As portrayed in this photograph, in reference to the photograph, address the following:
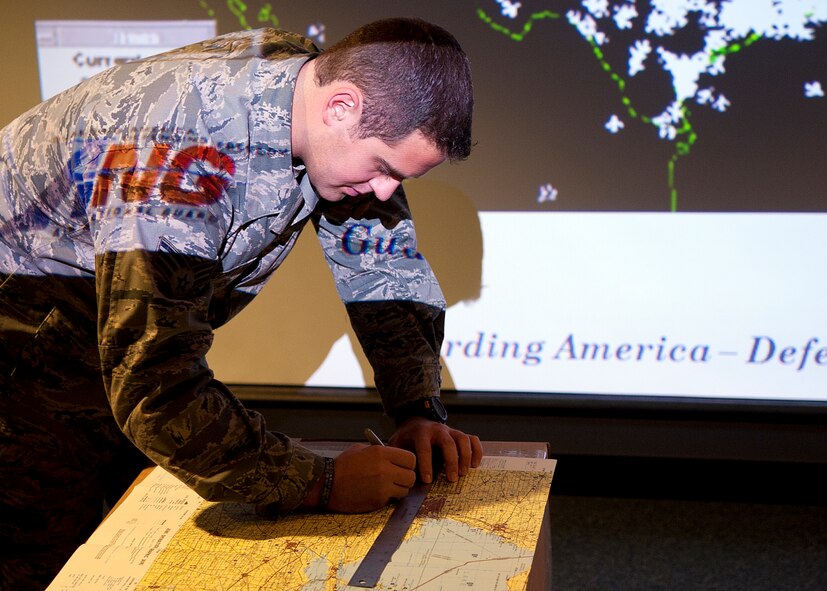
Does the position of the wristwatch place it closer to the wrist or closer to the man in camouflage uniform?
the man in camouflage uniform

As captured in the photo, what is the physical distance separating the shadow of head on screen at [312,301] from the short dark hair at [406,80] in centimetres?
112

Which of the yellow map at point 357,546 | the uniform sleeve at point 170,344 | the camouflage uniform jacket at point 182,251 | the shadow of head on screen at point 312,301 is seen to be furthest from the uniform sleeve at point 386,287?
the shadow of head on screen at point 312,301

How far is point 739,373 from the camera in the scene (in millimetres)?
2281

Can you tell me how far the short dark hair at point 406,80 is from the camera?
1112 millimetres

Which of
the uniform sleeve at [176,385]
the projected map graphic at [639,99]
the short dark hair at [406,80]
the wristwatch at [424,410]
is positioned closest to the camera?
the uniform sleeve at [176,385]

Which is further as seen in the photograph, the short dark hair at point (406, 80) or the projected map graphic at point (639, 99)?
the projected map graphic at point (639, 99)

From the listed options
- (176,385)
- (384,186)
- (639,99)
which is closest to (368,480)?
(176,385)

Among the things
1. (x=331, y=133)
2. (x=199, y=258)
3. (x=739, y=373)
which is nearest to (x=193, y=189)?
(x=199, y=258)

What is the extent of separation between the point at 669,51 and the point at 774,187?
0.41 meters

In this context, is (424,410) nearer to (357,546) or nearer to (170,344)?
(357,546)

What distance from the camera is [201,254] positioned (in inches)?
40.4

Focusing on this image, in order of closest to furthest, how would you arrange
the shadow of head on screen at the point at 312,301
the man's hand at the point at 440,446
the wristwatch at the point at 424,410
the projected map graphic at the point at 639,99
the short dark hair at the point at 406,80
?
1. the short dark hair at the point at 406,80
2. the man's hand at the point at 440,446
3. the wristwatch at the point at 424,410
4. the projected map graphic at the point at 639,99
5. the shadow of head on screen at the point at 312,301

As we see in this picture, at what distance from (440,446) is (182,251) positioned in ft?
1.55

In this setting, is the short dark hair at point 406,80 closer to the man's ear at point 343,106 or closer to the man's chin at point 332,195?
the man's ear at point 343,106
